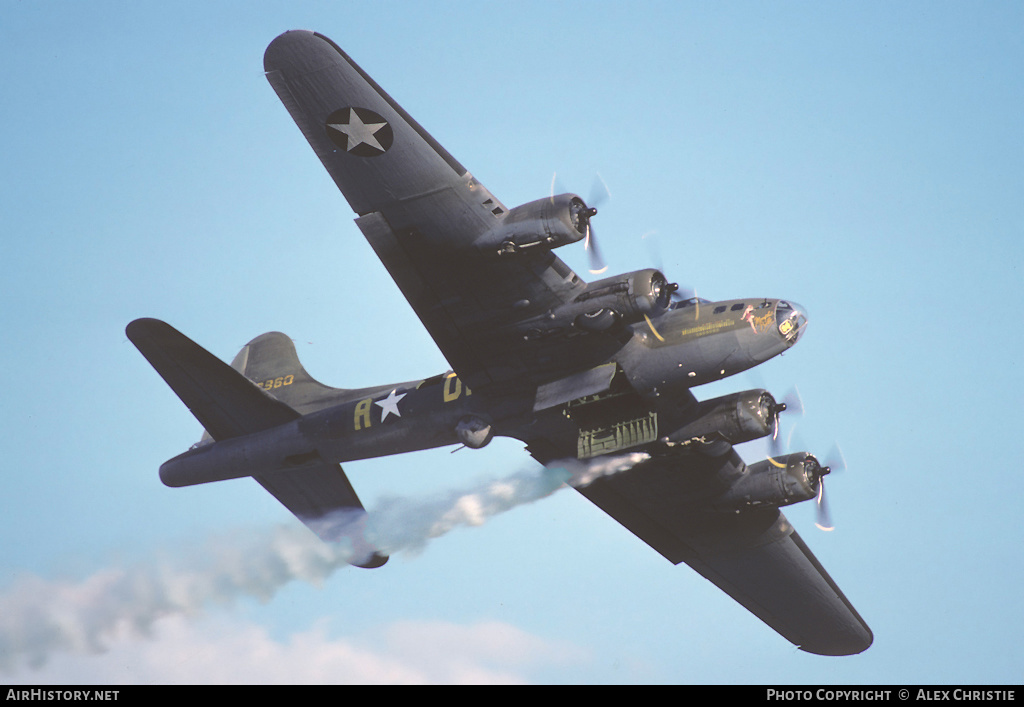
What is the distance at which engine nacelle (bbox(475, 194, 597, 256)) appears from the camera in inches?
925

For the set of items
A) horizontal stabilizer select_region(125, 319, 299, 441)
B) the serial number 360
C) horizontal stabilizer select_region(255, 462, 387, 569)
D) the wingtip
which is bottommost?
the wingtip

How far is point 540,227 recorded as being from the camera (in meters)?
23.6

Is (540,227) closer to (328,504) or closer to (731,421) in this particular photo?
(731,421)

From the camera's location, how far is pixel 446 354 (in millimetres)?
26641

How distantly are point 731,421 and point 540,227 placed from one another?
285 inches

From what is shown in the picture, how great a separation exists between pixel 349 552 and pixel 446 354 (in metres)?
7.16

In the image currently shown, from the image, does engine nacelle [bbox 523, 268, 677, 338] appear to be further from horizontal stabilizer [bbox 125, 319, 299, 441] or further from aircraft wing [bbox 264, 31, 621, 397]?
horizontal stabilizer [bbox 125, 319, 299, 441]

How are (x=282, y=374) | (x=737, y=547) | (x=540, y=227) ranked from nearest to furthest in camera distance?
1. (x=540, y=227)
2. (x=737, y=547)
3. (x=282, y=374)

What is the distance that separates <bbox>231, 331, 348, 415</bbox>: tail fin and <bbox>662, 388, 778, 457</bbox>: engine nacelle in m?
9.55

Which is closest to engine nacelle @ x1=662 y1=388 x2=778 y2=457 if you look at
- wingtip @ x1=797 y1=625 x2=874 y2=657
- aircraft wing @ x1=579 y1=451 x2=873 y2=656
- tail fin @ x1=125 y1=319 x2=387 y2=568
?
aircraft wing @ x1=579 y1=451 x2=873 y2=656

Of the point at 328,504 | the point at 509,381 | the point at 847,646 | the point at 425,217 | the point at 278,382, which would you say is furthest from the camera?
→ the point at 847,646

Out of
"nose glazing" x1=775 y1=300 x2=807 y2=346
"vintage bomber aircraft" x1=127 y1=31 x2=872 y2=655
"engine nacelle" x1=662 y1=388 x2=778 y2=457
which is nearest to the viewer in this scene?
"vintage bomber aircraft" x1=127 y1=31 x2=872 y2=655

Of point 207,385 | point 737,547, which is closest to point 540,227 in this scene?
point 207,385
